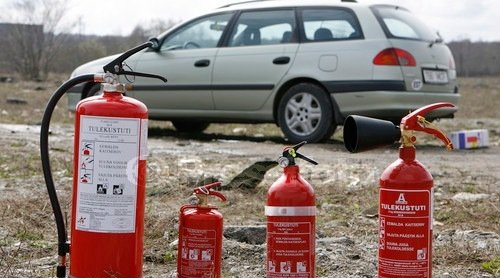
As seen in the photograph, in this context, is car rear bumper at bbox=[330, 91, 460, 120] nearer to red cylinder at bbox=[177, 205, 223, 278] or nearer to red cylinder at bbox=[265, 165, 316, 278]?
red cylinder at bbox=[177, 205, 223, 278]

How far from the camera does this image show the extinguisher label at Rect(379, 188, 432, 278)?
265cm

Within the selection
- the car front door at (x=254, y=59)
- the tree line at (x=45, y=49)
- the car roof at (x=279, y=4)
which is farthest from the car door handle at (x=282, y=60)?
the tree line at (x=45, y=49)

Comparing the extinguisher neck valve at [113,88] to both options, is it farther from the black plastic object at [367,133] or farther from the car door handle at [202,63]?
the car door handle at [202,63]

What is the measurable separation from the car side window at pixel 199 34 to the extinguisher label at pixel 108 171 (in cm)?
661

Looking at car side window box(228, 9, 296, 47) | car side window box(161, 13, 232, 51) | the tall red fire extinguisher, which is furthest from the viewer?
car side window box(161, 13, 232, 51)

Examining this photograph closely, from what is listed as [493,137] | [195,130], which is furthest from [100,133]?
[493,137]

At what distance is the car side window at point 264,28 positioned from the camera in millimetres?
8992

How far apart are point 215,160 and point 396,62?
7.50ft

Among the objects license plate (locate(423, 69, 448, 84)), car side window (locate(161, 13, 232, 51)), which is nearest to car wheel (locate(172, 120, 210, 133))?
car side window (locate(161, 13, 232, 51))

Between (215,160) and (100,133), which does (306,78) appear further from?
(100,133)

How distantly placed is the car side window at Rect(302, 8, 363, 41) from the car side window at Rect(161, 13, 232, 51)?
1050 mm

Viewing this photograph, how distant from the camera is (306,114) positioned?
28.2 ft

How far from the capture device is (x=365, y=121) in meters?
2.82

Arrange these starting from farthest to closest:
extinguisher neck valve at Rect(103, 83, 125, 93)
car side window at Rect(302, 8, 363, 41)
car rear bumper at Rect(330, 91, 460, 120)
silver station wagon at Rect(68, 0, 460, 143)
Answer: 1. car side window at Rect(302, 8, 363, 41)
2. silver station wagon at Rect(68, 0, 460, 143)
3. car rear bumper at Rect(330, 91, 460, 120)
4. extinguisher neck valve at Rect(103, 83, 125, 93)
